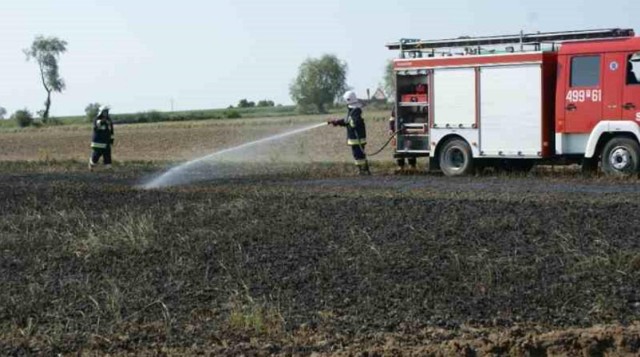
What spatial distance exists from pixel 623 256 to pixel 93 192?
1042cm

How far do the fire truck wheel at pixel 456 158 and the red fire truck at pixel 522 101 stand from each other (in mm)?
20

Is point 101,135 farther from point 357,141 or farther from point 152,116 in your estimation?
point 152,116

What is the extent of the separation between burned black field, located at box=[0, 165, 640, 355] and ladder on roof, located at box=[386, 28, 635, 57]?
502 cm

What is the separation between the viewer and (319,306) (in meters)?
7.45

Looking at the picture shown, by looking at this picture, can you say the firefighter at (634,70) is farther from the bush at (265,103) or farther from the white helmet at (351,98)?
the bush at (265,103)

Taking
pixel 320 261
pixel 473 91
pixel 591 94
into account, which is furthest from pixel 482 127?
pixel 320 261

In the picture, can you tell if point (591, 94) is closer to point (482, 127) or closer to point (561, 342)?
point (482, 127)

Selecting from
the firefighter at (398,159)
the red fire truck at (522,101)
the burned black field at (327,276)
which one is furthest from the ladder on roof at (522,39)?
the burned black field at (327,276)

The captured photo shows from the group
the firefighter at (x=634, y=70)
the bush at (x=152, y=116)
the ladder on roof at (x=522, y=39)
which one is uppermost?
the ladder on roof at (x=522, y=39)

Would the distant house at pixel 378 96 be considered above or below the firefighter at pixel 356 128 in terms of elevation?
above

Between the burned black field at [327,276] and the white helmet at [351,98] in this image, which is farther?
the white helmet at [351,98]

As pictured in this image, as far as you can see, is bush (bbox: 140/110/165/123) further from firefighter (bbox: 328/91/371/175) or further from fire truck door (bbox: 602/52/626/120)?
fire truck door (bbox: 602/52/626/120)

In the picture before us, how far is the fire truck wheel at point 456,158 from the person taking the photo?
19.5m

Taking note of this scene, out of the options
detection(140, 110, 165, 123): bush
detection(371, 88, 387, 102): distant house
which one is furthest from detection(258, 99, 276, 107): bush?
detection(371, 88, 387, 102): distant house
